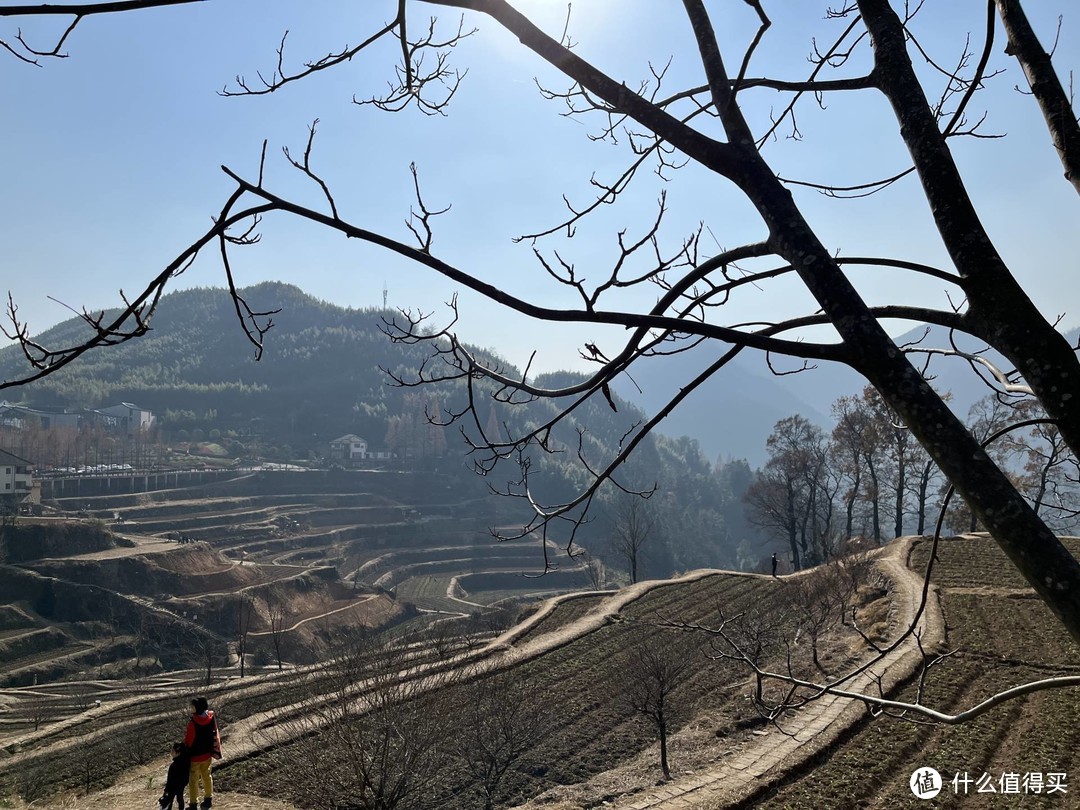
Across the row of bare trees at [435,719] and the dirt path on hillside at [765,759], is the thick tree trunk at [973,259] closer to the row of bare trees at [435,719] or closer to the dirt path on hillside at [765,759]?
the row of bare trees at [435,719]

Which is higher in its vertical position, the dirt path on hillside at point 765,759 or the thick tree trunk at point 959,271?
→ the thick tree trunk at point 959,271

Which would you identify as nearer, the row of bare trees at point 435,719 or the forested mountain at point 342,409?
the row of bare trees at point 435,719

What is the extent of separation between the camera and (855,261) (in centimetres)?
197

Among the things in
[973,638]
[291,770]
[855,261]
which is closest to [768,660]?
[973,638]

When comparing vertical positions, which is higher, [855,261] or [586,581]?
[855,261]

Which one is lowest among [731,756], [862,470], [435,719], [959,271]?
[731,756]

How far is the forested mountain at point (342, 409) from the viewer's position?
93.2m

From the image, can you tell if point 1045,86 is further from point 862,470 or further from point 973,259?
point 862,470

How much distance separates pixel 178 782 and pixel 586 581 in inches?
2258

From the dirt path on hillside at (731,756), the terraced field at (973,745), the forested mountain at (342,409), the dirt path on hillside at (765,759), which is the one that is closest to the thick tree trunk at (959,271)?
the terraced field at (973,745)

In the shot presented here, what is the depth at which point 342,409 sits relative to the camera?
12162 centimetres

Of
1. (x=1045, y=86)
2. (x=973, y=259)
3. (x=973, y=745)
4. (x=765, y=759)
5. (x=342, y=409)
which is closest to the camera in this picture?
(x=973, y=259)

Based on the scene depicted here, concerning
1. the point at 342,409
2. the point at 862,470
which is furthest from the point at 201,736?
the point at 342,409

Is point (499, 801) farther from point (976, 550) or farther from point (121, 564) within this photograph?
point (121, 564)
